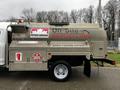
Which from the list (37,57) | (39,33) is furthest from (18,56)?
(39,33)

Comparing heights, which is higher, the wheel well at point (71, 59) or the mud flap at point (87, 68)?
the wheel well at point (71, 59)

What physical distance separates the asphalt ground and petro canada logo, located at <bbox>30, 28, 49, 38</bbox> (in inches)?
68.0

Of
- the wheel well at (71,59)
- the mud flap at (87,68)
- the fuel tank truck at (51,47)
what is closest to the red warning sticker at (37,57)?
the fuel tank truck at (51,47)

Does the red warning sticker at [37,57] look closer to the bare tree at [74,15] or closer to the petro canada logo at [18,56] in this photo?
the petro canada logo at [18,56]

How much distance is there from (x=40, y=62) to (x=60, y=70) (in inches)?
32.7

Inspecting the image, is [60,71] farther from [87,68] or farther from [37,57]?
[87,68]

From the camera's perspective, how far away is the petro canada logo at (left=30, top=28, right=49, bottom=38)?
412 inches

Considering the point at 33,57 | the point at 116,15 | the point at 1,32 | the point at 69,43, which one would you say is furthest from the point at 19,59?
the point at 116,15

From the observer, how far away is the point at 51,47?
33.3ft

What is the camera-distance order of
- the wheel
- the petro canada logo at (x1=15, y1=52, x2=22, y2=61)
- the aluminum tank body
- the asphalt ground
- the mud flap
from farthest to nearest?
the mud flap < the aluminum tank body < the wheel < the petro canada logo at (x1=15, y1=52, x2=22, y2=61) < the asphalt ground

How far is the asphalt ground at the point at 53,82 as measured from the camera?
9155mm

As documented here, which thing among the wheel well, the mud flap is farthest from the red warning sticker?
the mud flap

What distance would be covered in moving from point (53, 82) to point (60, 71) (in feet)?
1.64

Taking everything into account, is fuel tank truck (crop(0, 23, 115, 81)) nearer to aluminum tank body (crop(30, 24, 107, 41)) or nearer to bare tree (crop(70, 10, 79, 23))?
aluminum tank body (crop(30, 24, 107, 41))
